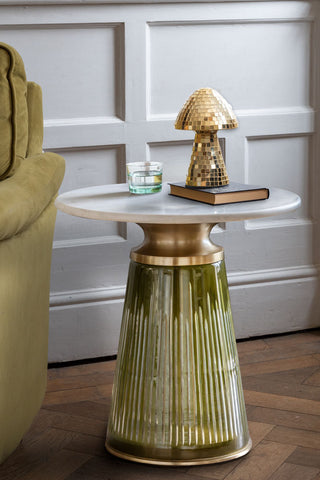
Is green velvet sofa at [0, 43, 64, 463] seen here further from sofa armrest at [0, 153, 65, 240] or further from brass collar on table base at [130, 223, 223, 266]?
brass collar on table base at [130, 223, 223, 266]

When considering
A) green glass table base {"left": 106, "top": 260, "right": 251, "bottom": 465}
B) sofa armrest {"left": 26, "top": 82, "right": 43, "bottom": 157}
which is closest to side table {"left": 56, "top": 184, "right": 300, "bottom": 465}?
green glass table base {"left": 106, "top": 260, "right": 251, "bottom": 465}

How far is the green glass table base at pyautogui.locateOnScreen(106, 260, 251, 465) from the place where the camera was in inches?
57.3

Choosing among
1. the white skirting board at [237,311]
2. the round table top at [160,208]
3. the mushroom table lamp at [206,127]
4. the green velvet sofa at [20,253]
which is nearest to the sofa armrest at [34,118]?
the green velvet sofa at [20,253]

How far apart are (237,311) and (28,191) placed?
3.52ft

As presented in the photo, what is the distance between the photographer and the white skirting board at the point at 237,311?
6.95 ft

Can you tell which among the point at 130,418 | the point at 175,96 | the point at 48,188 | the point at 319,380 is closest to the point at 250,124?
the point at 175,96

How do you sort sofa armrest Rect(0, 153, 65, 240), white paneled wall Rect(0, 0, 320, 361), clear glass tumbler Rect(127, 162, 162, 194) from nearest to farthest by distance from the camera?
sofa armrest Rect(0, 153, 65, 240) < clear glass tumbler Rect(127, 162, 162, 194) < white paneled wall Rect(0, 0, 320, 361)

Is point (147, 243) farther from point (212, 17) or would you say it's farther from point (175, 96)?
point (212, 17)

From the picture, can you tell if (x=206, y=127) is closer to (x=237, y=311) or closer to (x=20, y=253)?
(x=20, y=253)

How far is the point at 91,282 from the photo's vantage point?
2135mm

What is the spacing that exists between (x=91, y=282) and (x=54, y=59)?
0.63 m

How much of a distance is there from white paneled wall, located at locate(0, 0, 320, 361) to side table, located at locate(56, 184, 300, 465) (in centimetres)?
62

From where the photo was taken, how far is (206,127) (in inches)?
58.4

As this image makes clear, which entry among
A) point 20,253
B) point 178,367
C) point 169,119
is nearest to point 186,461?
point 178,367
